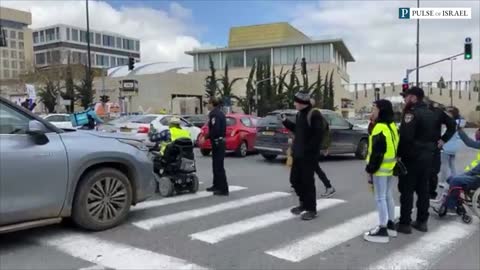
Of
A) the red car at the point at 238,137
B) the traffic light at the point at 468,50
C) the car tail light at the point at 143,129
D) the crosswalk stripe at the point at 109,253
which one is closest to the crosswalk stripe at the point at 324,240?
the crosswalk stripe at the point at 109,253

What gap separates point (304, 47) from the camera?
269ft

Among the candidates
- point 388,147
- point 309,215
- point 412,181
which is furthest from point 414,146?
point 309,215

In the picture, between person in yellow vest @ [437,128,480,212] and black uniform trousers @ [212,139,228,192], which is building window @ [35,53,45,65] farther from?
person in yellow vest @ [437,128,480,212]

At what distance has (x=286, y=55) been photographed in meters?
84.1

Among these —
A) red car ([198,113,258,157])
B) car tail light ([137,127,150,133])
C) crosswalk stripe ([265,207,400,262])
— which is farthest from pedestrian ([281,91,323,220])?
car tail light ([137,127,150,133])

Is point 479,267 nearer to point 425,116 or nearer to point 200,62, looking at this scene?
point 425,116

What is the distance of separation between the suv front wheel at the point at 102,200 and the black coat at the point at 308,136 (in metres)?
2.37

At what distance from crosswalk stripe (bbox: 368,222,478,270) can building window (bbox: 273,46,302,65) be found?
251ft

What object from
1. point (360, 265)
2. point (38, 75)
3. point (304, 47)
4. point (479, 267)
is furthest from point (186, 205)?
point (304, 47)

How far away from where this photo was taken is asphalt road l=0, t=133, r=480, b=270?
5.11 m

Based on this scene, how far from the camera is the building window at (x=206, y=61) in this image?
8969 centimetres

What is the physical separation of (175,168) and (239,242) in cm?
324

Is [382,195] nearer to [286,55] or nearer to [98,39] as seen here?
[286,55]

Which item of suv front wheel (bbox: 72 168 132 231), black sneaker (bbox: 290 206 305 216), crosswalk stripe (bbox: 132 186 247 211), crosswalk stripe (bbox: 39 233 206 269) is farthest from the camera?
crosswalk stripe (bbox: 132 186 247 211)
